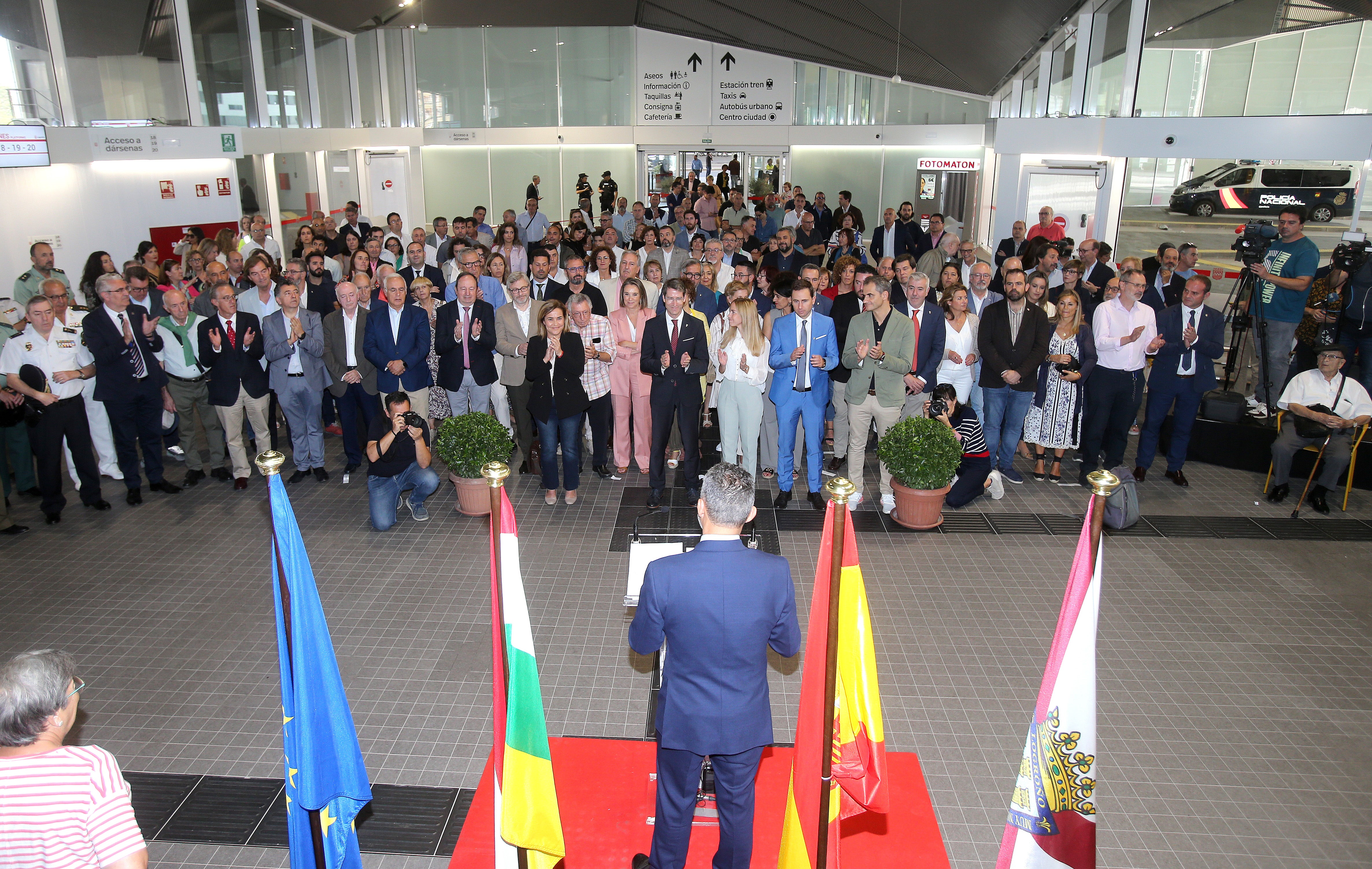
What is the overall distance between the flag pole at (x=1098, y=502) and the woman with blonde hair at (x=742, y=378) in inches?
158

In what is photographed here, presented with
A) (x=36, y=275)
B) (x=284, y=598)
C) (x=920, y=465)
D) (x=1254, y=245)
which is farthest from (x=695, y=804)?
(x=1254, y=245)

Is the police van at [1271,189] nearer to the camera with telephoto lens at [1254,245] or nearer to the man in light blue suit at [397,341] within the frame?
the camera with telephoto lens at [1254,245]

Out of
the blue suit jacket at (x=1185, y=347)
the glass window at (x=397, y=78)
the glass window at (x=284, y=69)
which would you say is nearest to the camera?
the blue suit jacket at (x=1185, y=347)

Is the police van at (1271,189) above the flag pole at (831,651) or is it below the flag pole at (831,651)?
above

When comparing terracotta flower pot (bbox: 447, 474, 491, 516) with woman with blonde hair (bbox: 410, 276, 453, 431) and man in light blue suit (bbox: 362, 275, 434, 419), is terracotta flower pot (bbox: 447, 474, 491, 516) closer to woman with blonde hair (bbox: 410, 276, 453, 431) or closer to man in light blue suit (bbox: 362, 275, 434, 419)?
man in light blue suit (bbox: 362, 275, 434, 419)

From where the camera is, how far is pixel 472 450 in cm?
696

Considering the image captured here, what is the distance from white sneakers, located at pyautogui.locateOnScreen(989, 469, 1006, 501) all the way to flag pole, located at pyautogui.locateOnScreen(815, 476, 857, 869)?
5232 millimetres

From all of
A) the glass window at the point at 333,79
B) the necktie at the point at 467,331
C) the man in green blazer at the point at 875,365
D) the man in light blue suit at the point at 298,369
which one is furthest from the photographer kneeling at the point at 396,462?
the glass window at the point at 333,79

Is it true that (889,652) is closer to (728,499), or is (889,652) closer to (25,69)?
(728,499)

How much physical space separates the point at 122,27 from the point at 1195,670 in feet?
45.8

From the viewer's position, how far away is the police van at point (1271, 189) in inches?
433

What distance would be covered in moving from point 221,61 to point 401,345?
9.30 meters

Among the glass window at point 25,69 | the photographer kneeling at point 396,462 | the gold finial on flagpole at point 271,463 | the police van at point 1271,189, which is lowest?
the photographer kneeling at point 396,462

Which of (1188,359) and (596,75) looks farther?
(596,75)
